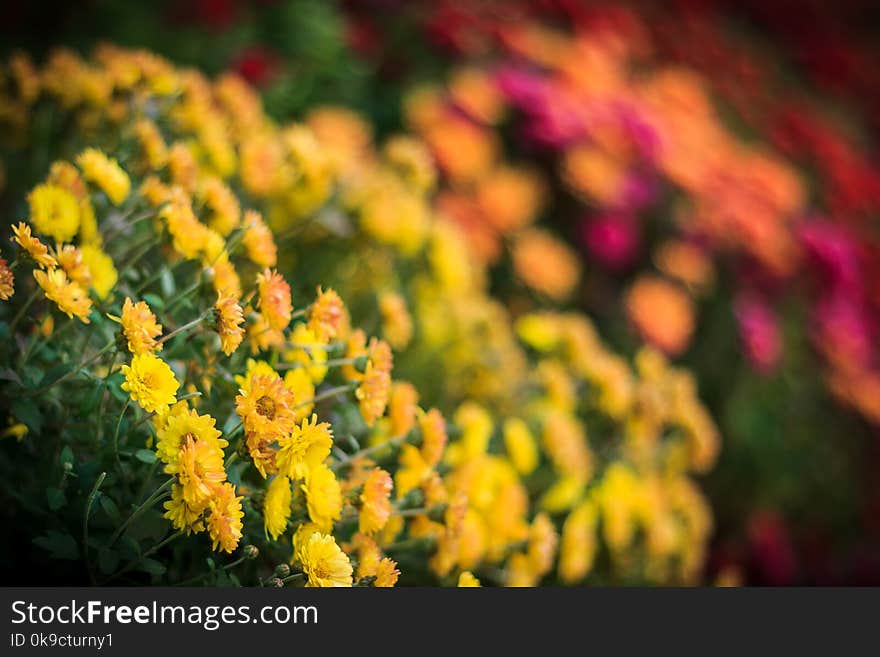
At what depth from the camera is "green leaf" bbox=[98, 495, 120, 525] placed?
776 mm

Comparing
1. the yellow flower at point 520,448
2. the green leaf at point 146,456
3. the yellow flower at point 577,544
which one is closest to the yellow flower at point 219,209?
the green leaf at point 146,456

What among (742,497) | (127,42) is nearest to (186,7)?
(127,42)

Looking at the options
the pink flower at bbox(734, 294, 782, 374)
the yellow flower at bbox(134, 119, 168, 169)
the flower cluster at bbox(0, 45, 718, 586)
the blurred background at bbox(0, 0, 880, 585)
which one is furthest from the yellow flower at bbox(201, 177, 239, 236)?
the pink flower at bbox(734, 294, 782, 374)

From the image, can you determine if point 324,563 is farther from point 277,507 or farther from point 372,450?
point 372,450

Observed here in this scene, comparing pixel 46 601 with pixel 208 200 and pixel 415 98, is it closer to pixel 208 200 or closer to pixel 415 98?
pixel 208 200

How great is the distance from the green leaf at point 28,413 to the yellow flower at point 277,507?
0.73 ft

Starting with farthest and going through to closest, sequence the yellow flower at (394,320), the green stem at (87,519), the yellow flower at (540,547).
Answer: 1. the yellow flower at (394,320)
2. the yellow flower at (540,547)
3. the green stem at (87,519)

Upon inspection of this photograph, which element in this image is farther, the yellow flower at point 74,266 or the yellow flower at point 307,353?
the yellow flower at point 307,353

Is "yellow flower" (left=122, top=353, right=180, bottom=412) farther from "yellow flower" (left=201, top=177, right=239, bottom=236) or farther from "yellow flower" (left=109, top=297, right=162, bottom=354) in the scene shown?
"yellow flower" (left=201, top=177, right=239, bottom=236)

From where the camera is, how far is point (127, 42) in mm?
2027

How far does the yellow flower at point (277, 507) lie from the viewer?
2.66ft

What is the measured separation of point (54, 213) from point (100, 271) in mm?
85

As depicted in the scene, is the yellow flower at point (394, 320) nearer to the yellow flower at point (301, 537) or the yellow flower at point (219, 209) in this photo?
the yellow flower at point (219, 209)

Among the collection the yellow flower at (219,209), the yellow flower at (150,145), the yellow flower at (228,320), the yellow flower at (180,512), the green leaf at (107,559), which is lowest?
the green leaf at (107,559)
